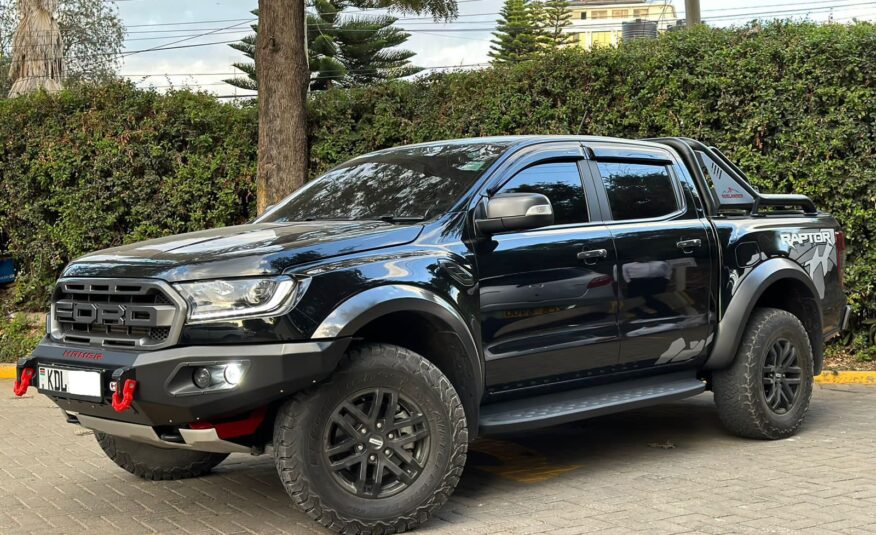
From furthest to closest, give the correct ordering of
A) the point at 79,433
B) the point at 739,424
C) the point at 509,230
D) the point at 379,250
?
1. the point at 79,433
2. the point at 739,424
3. the point at 509,230
4. the point at 379,250

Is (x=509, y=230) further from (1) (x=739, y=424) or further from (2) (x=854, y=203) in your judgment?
(2) (x=854, y=203)

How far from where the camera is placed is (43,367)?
5.00 meters

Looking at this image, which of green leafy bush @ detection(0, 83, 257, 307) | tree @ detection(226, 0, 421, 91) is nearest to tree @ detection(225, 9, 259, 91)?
tree @ detection(226, 0, 421, 91)

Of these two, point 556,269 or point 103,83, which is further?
point 103,83

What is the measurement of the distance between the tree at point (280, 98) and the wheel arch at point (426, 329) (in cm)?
569

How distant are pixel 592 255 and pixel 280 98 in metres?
5.76

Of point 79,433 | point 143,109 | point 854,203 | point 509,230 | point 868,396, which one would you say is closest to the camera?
point 509,230

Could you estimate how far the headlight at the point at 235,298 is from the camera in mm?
4496

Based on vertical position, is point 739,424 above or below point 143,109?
below

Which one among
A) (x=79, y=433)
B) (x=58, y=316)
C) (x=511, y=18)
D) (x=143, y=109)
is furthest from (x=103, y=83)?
(x=511, y=18)

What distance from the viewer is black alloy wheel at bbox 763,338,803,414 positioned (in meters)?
6.80

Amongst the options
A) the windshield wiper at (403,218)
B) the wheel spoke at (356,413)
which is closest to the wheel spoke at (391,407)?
the wheel spoke at (356,413)

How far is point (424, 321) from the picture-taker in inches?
199

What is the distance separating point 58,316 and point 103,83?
7.98 meters
